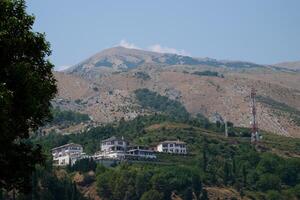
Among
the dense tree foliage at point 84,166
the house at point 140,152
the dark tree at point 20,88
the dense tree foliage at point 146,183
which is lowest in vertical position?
the dense tree foliage at point 146,183

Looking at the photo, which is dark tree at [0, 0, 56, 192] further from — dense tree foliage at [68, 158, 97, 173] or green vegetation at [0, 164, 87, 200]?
dense tree foliage at [68, 158, 97, 173]

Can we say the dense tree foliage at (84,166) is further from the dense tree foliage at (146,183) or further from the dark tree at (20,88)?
the dark tree at (20,88)

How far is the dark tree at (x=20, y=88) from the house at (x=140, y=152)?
16080 cm

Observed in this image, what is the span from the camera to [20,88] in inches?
1161

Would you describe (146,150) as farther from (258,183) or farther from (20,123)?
(20,123)

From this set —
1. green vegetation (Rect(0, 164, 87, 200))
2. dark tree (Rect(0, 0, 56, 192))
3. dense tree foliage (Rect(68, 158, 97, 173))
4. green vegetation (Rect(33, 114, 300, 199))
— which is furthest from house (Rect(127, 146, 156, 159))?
dark tree (Rect(0, 0, 56, 192))

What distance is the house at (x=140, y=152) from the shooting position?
19276cm

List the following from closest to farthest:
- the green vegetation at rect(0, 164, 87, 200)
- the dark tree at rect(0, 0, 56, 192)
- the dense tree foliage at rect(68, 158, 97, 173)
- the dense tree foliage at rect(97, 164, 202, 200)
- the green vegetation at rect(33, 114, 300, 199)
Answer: the dark tree at rect(0, 0, 56, 192) < the green vegetation at rect(0, 164, 87, 200) < the dense tree foliage at rect(97, 164, 202, 200) < the green vegetation at rect(33, 114, 300, 199) < the dense tree foliage at rect(68, 158, 97, 173)

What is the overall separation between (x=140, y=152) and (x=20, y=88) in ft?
540

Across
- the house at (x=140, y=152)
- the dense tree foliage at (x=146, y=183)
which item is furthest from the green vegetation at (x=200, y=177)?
the house at (x=140, y=152)

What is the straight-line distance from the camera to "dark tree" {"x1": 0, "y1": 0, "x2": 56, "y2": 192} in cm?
2900

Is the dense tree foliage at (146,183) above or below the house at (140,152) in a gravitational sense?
below

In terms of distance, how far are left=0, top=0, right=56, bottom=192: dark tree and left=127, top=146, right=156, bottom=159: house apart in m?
161

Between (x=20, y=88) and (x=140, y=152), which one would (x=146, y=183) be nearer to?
(x=140, y=152)
